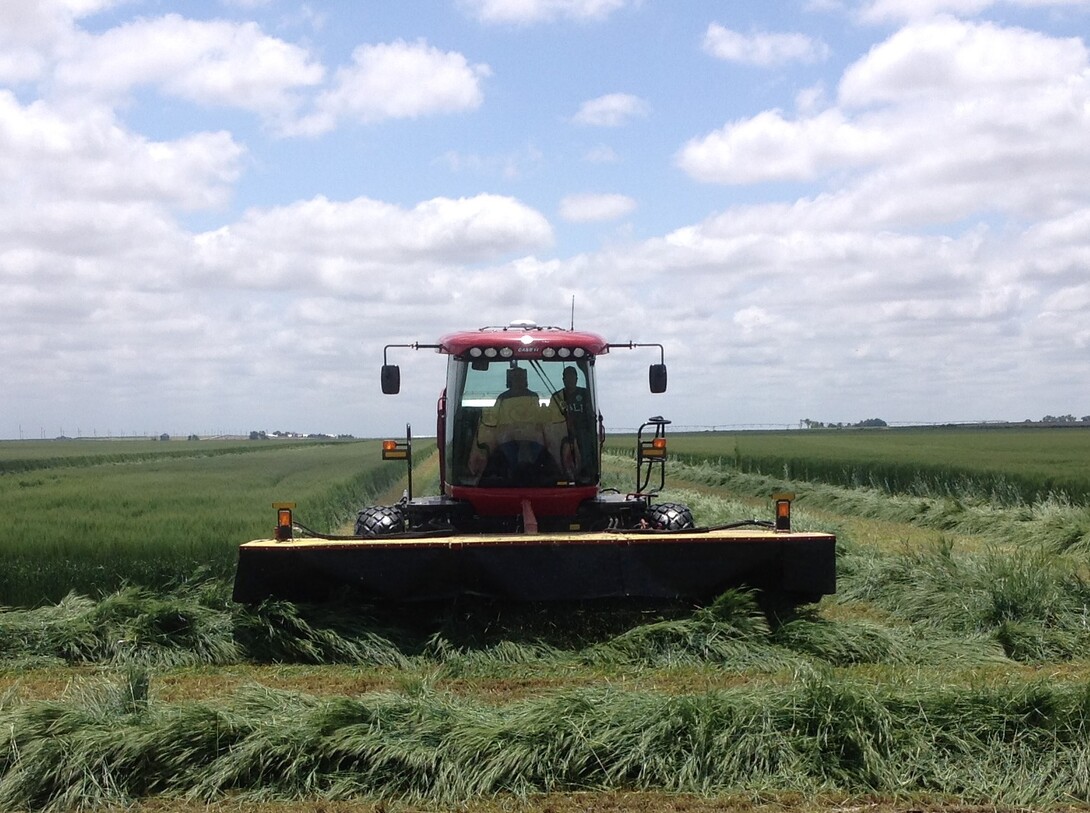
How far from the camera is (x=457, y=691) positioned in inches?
279

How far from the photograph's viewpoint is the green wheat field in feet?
17.4

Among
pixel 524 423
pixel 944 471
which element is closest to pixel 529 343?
pixel 524 423

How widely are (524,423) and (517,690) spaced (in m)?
3.24

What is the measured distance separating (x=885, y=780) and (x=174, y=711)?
142 inches

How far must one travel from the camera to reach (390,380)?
393 inches

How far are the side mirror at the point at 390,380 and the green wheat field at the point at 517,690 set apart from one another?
2.21m

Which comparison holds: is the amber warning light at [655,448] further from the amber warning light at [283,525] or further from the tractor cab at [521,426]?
the amber warning light at [283,525]

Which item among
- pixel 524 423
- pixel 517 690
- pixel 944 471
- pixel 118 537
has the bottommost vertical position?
pixel 517 690

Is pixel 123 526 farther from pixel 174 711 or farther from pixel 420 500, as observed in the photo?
pixel 174 711

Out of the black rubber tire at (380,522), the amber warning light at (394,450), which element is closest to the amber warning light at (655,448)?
the amber warning light at (394,450)

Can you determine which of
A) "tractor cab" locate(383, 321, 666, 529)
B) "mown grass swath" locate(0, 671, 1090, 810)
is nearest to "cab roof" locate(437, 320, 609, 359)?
"tractor cab" locate(383, 321, 666, 529)

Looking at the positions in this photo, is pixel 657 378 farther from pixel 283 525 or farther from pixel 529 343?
pixel 283 525

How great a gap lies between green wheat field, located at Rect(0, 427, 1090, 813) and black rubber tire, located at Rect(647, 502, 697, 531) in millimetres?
1170

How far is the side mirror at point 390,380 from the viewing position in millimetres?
9945
